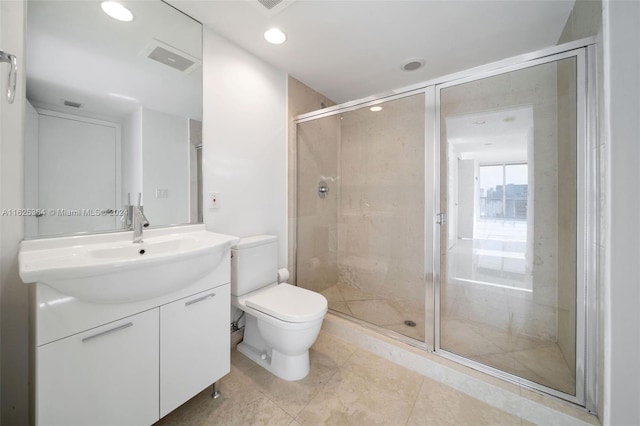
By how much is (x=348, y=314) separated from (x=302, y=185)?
4.05 ft

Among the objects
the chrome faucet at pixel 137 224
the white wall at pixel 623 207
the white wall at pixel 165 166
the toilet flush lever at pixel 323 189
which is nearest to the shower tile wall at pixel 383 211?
the toilet flush lever at pixel 323 189

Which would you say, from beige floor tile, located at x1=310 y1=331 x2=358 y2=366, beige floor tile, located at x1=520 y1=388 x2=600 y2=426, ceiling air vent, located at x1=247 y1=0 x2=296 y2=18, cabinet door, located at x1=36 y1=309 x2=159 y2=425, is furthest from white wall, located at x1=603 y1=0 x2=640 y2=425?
cabinet door, located at x1=36 y1=309 x2=159 y2=425

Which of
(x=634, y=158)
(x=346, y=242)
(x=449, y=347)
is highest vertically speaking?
(x=634, y=158)

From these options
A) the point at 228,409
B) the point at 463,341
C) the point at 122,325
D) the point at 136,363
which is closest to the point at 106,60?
the point at 122,325

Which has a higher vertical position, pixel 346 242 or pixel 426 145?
pixel 426 145

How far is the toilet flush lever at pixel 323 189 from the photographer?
2.37 metres

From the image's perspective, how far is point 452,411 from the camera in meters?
1.18

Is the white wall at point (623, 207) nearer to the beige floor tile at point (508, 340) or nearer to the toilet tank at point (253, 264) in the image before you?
the beige floor tile at point (508, 340)

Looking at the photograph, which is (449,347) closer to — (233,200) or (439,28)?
(233,200)

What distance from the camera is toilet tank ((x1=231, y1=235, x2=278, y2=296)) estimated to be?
1503mm

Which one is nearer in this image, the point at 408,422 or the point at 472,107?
the point at 408,422

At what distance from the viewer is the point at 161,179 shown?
135cm

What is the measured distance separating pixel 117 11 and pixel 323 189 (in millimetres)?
1795

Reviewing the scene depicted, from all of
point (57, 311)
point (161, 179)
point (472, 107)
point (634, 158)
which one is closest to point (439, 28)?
point (472, 107)
